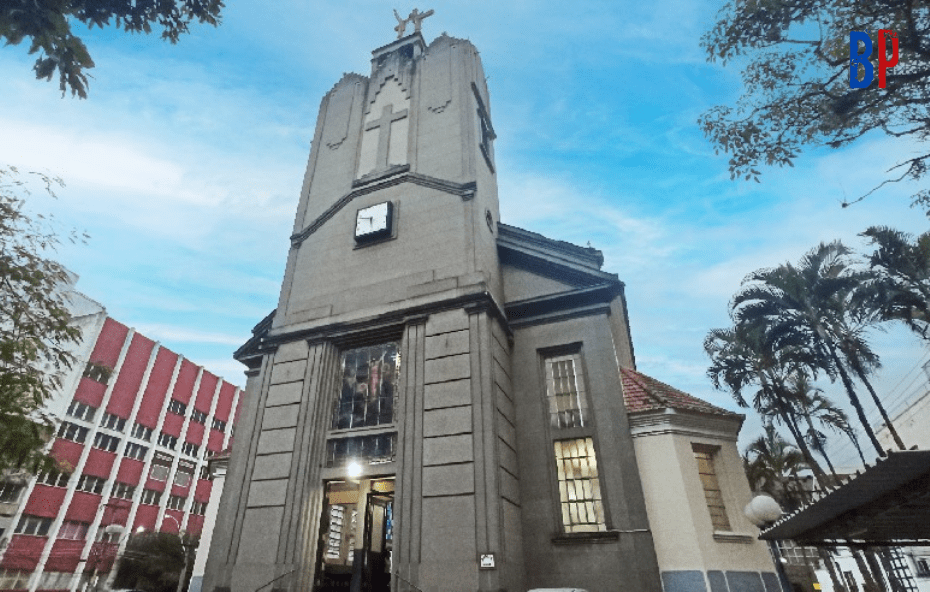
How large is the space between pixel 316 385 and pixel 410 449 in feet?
14.5

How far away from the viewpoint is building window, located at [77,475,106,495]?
140ft

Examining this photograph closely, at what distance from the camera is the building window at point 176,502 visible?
50644mm

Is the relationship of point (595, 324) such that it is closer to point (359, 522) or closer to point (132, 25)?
point (359, 522)

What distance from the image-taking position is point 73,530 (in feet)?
135

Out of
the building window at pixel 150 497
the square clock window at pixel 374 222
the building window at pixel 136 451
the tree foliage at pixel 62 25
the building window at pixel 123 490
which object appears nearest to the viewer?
the tree foliage at pixel 62 25

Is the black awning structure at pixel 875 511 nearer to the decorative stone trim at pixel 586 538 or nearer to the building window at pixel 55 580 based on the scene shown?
the decorative stone trim at pixel 586 538

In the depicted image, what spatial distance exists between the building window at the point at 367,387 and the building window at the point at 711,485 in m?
9.97

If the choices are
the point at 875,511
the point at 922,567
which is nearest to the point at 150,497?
the point at 875,511

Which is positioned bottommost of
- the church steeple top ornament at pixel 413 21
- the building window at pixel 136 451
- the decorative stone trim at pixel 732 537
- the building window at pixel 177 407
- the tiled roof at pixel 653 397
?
the decorative stone trim at pixel 732 537

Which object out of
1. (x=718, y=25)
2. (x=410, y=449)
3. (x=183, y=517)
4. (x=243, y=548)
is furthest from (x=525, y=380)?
(x=183, y=517)

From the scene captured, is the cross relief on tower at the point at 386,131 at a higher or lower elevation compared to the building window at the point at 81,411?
higher

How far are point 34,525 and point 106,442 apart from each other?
8.13m

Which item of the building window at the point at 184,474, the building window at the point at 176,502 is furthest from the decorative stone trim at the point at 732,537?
the building window at the point at 184,474

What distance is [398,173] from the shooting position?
20797 mm
